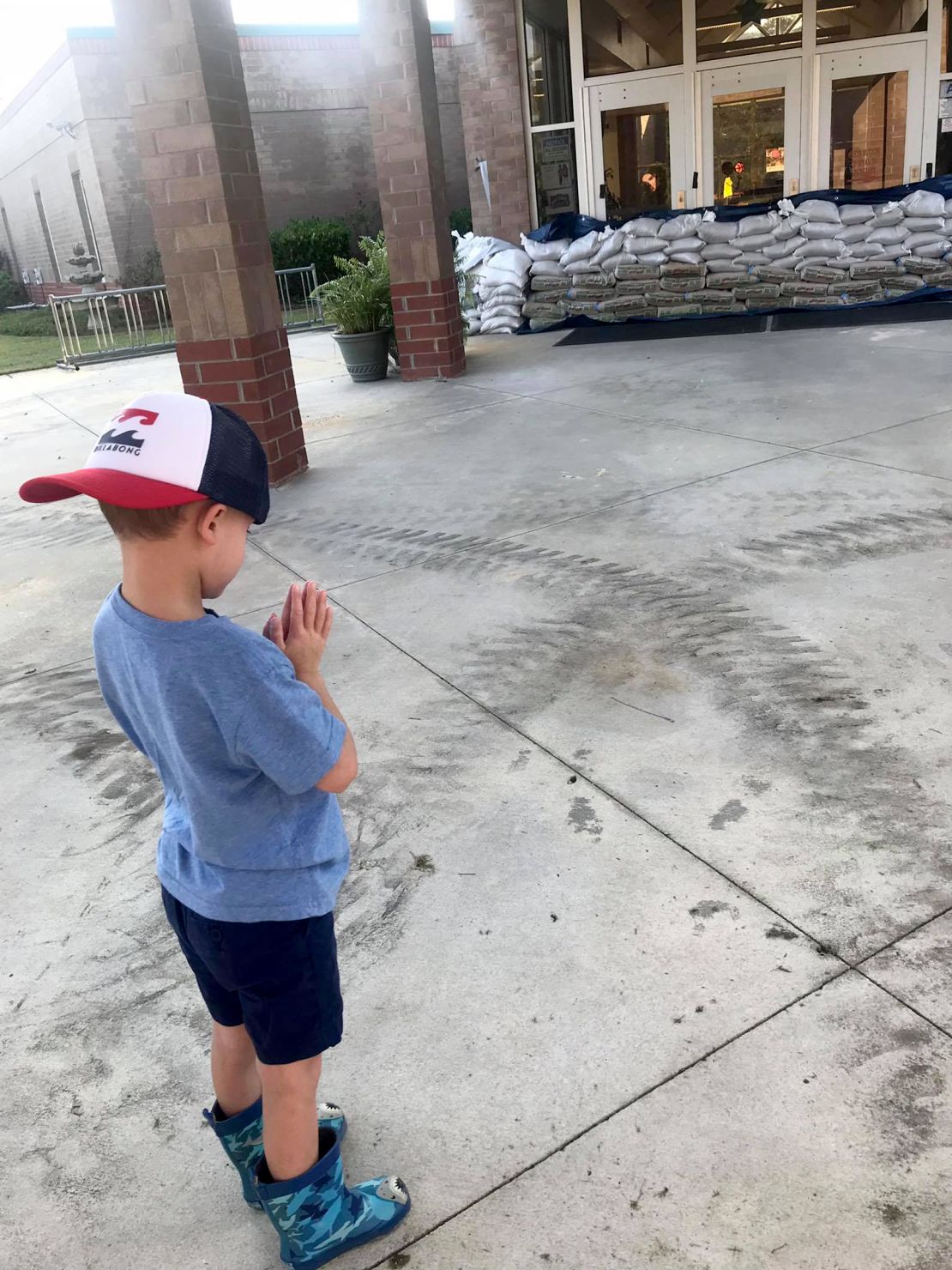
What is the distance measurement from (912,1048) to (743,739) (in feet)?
3.96

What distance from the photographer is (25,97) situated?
2544 cm

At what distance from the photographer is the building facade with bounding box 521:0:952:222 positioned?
481 inches

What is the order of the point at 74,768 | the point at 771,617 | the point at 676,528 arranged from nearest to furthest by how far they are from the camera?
1. the point at 74,768
2. the point at 771,617
3. the point at 676,528

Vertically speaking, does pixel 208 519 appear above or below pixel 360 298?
above

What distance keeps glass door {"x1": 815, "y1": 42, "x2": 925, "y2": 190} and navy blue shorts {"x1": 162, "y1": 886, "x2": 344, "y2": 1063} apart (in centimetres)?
1357

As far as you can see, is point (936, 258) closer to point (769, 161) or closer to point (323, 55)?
point (769, 161)

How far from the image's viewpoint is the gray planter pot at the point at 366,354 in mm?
9695

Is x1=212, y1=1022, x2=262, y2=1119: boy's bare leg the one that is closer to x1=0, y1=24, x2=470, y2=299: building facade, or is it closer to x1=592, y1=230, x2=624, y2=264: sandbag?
x1=592, y1=230, x2=624, y2=264: sandbag

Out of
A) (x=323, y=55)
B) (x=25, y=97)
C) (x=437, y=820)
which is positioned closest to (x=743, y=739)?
(x=437, y=820)

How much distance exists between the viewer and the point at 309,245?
21875mm

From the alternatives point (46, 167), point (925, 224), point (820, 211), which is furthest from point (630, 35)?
point (46, 167)

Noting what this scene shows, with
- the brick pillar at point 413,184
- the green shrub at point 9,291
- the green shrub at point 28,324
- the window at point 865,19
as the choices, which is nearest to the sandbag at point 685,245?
the brick pillar at point 413,184

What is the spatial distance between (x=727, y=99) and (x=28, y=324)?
15.5 metres

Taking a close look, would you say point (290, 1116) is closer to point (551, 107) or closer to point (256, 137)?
point (551, 107)
